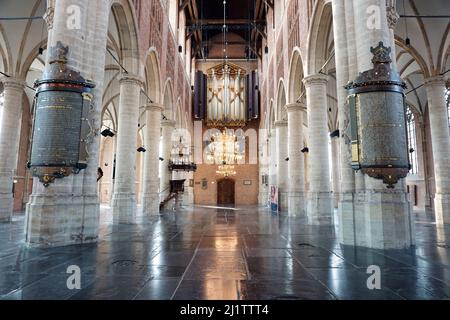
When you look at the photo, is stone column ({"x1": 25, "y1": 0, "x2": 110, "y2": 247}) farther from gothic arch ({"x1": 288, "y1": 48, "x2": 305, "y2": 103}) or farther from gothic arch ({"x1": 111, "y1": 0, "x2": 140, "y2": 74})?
gothic arch ({"x1": 288, "y1": 48, "x2": 305, "y2": 103})

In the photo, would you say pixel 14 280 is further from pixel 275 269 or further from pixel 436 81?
pixel 436 81

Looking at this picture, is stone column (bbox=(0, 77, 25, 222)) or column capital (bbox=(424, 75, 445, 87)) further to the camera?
column capital (bbox=(424, 75, 445, 87))

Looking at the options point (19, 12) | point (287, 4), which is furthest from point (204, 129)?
point (19, 12)

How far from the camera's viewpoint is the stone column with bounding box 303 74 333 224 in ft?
30.3

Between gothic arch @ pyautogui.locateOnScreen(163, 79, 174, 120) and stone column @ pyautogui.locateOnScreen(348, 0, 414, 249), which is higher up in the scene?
gothic arch @ pyautogui.locateOnScreen(163, 79, 174, 120)

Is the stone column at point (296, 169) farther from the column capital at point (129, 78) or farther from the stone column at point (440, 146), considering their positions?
the column capital at point (129, 78)

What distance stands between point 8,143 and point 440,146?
606 inches

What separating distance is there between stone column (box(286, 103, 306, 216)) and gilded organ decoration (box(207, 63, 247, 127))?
1243cm

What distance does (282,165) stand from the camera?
→ 1520 cm

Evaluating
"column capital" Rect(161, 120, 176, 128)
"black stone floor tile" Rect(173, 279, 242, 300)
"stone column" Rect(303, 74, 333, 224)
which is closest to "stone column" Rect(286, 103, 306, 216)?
"stone column" Rect(303, 74, 333, 224)

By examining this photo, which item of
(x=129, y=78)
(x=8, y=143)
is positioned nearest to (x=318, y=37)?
(x=129, y=78)

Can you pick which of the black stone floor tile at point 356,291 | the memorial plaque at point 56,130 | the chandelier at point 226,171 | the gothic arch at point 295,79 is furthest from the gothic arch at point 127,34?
the chandelier at point 226,171

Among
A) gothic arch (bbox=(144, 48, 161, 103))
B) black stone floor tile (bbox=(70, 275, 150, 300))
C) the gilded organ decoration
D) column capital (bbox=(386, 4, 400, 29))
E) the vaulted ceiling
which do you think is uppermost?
the vaulted ceiling

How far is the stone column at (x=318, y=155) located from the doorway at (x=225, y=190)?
55.4 feet
